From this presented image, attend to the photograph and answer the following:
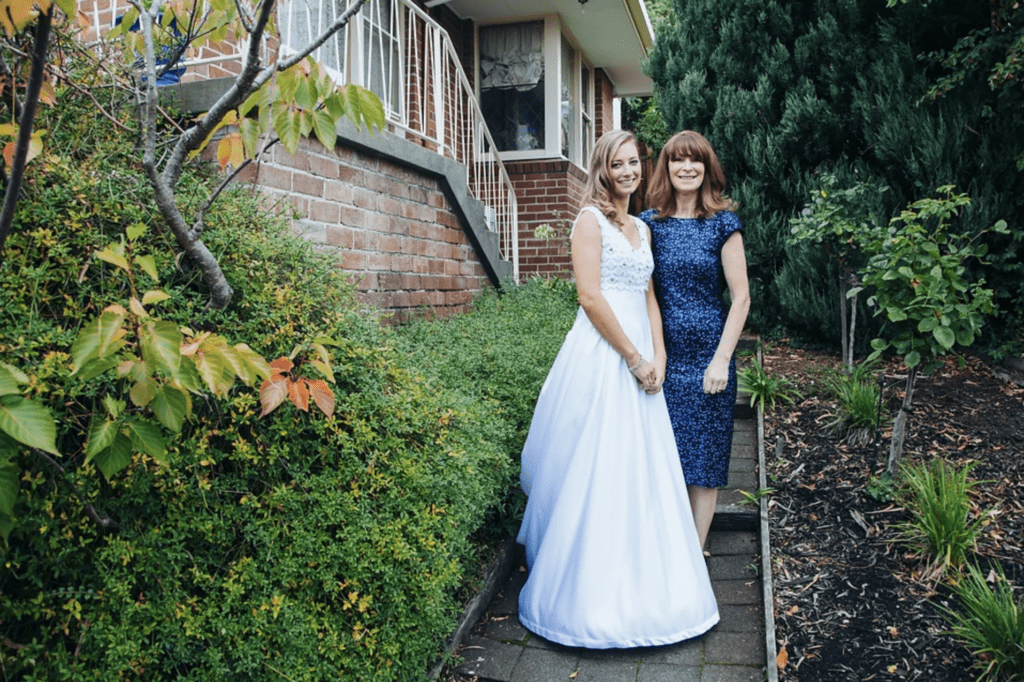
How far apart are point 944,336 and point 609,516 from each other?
174cm

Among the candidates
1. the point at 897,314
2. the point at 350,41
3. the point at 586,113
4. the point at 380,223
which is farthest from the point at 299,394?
the point at 586,113

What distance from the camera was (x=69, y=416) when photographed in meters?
1.98

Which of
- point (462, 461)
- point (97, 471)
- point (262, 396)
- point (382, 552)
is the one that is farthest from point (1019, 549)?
point (97, 471)

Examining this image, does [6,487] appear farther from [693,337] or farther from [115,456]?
[693,337]

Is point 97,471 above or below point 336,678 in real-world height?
above

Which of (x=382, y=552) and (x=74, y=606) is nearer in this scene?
(x=74, y=606)

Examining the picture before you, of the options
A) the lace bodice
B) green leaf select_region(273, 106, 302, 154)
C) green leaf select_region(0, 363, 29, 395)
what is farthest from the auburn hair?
green leaf select_region(0, 363, 29, 395)

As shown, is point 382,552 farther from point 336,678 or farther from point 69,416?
point 69,416

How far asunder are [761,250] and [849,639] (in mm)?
3763

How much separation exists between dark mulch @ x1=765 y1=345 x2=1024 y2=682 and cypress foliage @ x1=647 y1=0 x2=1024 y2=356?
107 centimetres

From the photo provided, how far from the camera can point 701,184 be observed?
327cm

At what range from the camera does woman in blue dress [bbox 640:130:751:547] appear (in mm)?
3240

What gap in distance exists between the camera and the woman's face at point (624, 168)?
309 centimetres

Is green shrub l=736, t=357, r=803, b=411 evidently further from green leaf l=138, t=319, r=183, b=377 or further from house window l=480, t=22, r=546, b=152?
house window l=480, t=22, r=546, b=152
